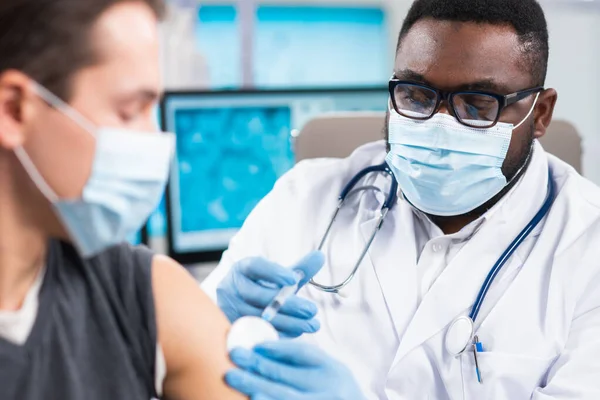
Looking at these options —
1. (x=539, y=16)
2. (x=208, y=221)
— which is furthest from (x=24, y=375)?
(x=208, y=221)

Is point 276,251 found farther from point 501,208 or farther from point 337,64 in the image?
point 337,64

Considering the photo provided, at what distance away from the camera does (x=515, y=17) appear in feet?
4.43

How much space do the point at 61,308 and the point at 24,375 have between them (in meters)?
0.09

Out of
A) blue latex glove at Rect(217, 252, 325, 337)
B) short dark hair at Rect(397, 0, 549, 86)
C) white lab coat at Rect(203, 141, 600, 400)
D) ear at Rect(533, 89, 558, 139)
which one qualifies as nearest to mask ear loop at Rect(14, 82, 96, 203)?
blue latex glove at Rect(217, 252, 325, 337)

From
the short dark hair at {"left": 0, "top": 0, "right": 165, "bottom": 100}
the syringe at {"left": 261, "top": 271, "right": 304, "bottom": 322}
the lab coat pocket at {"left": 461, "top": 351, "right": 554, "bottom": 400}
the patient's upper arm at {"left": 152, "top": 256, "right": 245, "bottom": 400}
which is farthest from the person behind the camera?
the lab coat pocket at {"left": 461, "top": 351, "right": 554, "bottom": 400}

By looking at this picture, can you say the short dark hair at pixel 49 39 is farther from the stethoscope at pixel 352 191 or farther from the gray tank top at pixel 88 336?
the stethoscope at pixel 352 191

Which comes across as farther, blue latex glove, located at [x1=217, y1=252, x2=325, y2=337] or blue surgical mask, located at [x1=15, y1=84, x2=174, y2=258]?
blue latex glove, located at [x1=217, y1=252, x2=325, y2=337]

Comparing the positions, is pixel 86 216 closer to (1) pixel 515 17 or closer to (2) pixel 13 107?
(2) pixel 13 107

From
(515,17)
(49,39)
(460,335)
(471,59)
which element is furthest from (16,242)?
(515,17)

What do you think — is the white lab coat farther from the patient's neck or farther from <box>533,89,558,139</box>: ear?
the patient's neck

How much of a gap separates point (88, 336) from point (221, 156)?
138 cm

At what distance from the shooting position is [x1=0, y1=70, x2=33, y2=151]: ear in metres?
0.73

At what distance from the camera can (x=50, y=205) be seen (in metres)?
0.79

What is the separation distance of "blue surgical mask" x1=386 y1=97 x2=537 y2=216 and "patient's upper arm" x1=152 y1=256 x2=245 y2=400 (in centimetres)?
60
